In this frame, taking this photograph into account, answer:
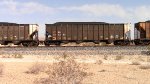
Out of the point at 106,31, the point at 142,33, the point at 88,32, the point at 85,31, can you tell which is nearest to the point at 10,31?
the point at 85,31

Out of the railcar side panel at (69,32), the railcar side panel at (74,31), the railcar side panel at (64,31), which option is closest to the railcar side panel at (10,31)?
the railcar side panel at (64,31)

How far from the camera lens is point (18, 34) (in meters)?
43.4

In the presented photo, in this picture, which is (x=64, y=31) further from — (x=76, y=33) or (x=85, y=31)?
(x=85, y=31)

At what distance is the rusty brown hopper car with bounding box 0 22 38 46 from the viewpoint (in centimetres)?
4275

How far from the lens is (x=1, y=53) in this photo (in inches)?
1223

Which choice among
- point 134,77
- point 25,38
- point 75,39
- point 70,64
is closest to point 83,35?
point 75,39

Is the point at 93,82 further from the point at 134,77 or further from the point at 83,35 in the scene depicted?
the point at 83,35

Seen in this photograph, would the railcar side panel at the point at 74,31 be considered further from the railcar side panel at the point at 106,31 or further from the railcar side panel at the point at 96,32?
the railcar side panel at the point at 106,31

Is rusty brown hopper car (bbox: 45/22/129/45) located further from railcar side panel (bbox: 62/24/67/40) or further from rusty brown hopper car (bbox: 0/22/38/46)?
rusty brown hopper car (bbox: 0/22/38/46)

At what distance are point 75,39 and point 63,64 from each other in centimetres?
3037

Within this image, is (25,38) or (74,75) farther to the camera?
(25,38)

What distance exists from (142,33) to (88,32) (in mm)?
6278

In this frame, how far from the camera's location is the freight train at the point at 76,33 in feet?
141

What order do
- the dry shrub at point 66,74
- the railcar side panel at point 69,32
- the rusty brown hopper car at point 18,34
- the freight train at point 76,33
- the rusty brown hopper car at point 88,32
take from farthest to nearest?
1. the railcar side panel at point 69,32
2. the rusty brown hopper car at point 88,32
3. the freight train at point 76,33
4. the rusty brown hopper car at point 18,34
5. the dry shrub at point 66,74
